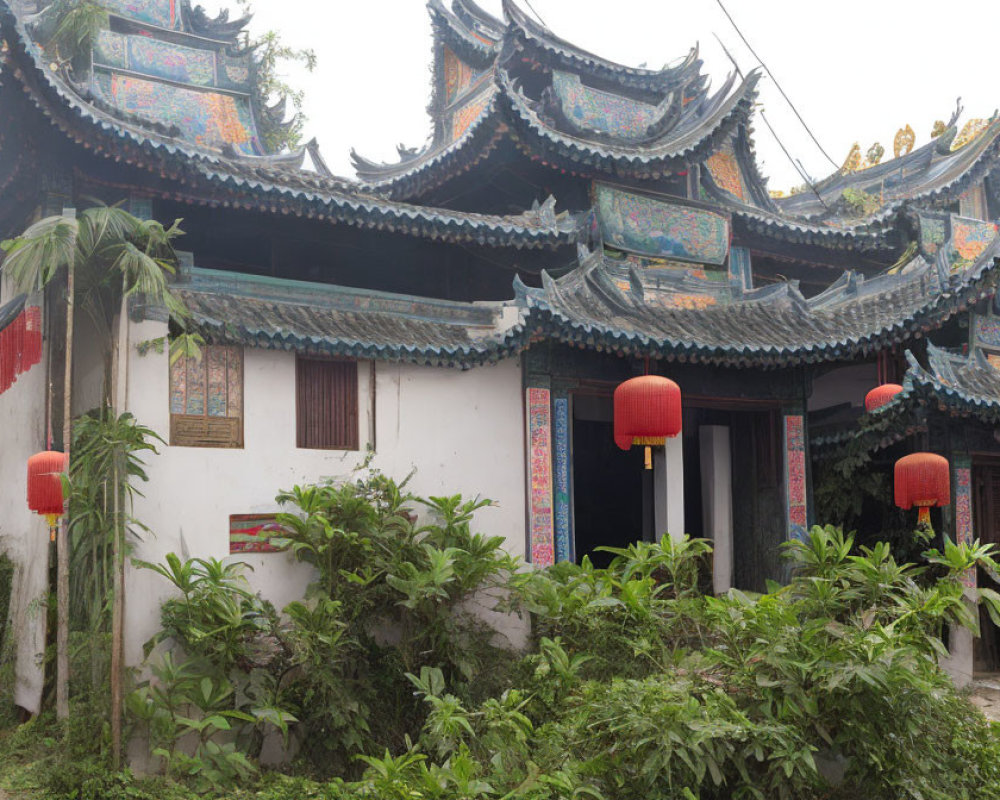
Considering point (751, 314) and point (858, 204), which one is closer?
point (751, 314)

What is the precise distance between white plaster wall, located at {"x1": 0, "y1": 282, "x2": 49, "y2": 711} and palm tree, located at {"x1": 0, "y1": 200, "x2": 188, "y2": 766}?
1287 millimetres

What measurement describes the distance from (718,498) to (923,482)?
273 centimetres

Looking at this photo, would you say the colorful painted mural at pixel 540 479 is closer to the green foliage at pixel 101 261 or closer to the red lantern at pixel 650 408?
the red lantern at pixel 650 408

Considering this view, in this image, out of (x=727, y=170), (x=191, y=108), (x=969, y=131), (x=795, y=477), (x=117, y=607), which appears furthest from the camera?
(x=969, y=131)

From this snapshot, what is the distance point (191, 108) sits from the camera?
44.8 ft

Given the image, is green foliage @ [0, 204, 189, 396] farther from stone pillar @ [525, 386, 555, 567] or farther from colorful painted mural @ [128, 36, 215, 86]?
colorful painted mural @ [128, 36, 215, 86]

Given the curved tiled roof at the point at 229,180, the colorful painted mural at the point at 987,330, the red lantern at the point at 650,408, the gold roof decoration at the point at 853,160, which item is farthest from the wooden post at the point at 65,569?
the gold roof decoration at the point at 853,160

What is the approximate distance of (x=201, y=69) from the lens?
13.9m

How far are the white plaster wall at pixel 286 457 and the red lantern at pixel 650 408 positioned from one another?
130cm

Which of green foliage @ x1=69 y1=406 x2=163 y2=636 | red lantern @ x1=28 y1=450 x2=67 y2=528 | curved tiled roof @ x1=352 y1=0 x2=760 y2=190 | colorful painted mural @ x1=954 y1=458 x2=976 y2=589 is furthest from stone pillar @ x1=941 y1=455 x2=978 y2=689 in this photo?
red lantern @ x1=28 y1=450 x2=67 y2=528

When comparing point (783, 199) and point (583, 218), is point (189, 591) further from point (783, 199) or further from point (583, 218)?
point (783, 199)

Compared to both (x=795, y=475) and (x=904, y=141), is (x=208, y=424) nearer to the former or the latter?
(x=795, y=475)

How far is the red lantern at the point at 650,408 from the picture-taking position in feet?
29.0

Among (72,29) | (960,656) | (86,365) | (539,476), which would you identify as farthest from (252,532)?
(960,656)
